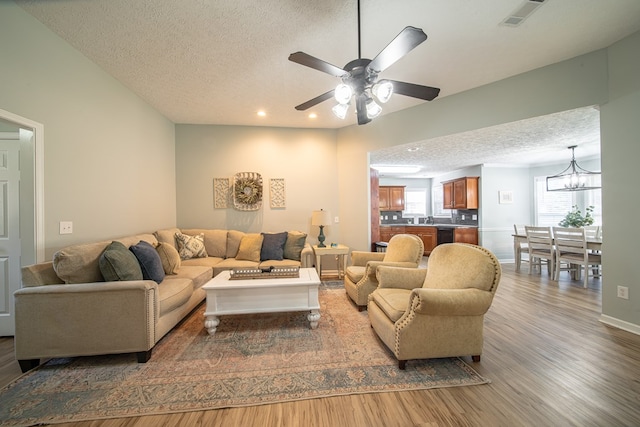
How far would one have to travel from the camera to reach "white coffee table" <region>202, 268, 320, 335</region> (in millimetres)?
2316

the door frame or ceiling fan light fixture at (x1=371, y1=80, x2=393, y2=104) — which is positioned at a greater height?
ceiling fan light fixture at (x1=371, y1=80, x2=393, y2=104)

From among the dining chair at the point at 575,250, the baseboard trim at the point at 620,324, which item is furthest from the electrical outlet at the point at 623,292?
the dining chair at the point at 575,250

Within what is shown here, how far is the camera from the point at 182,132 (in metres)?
4.34

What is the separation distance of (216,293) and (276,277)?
24.2 inches

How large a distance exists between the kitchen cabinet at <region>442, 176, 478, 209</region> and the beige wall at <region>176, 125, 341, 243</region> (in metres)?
3.43

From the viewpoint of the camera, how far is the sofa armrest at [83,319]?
1.76m

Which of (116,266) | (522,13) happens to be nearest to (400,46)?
(522,13)

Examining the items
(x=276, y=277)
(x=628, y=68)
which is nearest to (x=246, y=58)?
(x=276, y=277)

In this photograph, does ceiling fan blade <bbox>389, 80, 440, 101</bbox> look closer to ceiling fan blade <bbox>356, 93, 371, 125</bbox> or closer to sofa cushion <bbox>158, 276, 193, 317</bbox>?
ceiling fan blade <bbox>356, 93, 371, 125</bbox>

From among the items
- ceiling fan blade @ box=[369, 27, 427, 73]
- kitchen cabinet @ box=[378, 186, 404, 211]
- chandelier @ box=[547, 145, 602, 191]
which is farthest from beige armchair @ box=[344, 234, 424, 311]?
kitchen cabinet @ box=[378, 186, 404, 211]

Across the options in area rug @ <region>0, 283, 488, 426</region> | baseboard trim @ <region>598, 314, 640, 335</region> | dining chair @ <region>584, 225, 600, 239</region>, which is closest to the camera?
area rug @ <region>0, 283, 488, 426</region>

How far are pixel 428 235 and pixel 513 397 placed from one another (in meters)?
5.44

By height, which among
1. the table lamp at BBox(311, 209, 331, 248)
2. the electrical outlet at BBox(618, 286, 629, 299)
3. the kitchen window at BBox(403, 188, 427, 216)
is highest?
the kitchen window at BBox(403, 188, 427, 216)

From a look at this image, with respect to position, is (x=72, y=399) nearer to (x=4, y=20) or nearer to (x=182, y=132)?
(x=4, y=20)
